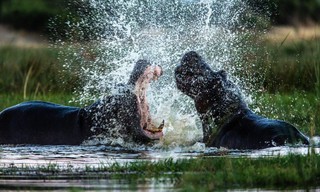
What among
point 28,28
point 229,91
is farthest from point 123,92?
point 28,28

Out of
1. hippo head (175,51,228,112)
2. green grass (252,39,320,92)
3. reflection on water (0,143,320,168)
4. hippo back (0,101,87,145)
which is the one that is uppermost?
green grass (252,39,320,92)

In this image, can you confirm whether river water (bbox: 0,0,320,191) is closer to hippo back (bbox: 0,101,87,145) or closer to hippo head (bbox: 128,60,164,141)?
hippo head (bbox: 128,60,164,141)

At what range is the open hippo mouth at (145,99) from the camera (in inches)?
386

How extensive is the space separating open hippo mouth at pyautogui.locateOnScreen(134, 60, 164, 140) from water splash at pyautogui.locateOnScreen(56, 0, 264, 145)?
0.15 metres

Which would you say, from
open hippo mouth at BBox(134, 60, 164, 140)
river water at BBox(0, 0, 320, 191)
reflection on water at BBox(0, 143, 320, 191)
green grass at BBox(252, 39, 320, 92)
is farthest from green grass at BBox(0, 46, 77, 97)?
reflection on water at BBox(0, 143, 320, 191)

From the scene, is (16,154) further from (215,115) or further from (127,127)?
(215,115)

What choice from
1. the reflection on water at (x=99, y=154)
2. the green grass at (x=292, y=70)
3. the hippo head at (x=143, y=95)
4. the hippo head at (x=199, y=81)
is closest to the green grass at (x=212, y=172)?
the reflection on water at (x=99, y=154)

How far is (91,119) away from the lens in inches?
395

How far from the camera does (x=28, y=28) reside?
3359 cm

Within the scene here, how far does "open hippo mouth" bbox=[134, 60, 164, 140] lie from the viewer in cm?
980

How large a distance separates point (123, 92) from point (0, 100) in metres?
4.04

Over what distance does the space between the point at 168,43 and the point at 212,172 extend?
4.42m

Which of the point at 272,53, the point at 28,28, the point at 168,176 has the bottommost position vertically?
the point at 168,176

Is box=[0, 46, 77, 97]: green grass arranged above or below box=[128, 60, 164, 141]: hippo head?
above
